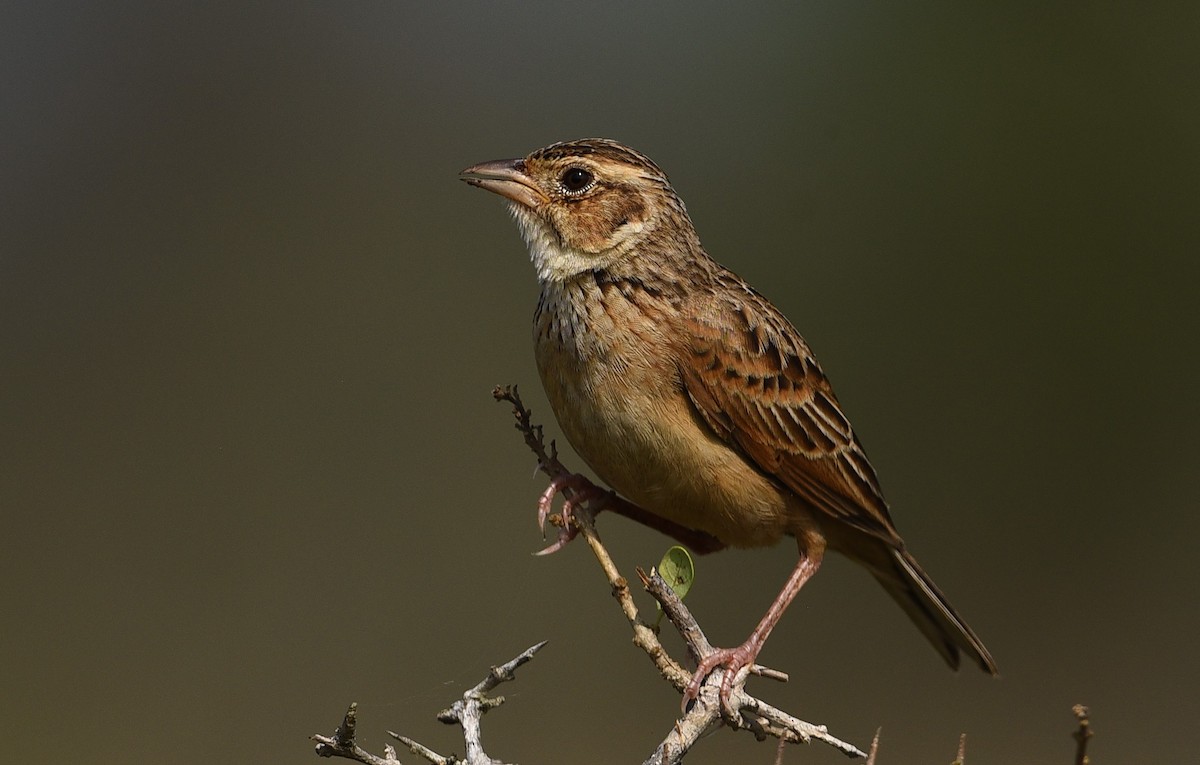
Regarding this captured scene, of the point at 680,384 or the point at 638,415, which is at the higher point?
the point at 680,384

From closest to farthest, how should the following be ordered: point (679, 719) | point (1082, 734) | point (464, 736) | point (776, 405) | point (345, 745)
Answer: point (1082, 734)
point (345, 745)
point (464, 736)
point (679, 719)
point (776, 405)

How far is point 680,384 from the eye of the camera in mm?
4527

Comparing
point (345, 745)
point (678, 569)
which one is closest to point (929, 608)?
point (678, 569)

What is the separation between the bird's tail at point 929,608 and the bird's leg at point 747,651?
0.39m

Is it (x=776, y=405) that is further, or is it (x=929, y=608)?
(x=929, y=608)

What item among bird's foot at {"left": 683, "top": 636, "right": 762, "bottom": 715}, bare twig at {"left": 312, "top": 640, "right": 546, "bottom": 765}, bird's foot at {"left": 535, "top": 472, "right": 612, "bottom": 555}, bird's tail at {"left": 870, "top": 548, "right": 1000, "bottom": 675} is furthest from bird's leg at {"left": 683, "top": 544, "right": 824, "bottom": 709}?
bird's foot at {"left": 535, "top": 472, "right": 612, "bottom": 555}

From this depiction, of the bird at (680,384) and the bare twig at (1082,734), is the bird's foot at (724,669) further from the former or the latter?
the bare twig at (1082,734)

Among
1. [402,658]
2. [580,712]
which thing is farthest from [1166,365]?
[402,658]

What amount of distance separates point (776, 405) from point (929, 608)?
1.09 m

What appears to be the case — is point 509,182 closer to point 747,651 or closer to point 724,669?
point 747,651

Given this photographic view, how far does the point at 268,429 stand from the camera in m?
11.3

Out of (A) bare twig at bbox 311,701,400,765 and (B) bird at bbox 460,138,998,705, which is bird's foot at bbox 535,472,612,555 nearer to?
(B) bird at bbox 460,138,998,705

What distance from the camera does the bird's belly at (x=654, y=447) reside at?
436 cm

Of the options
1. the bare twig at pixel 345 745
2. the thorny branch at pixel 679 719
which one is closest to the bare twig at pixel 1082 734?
the thorny branch at pixel 679 719
